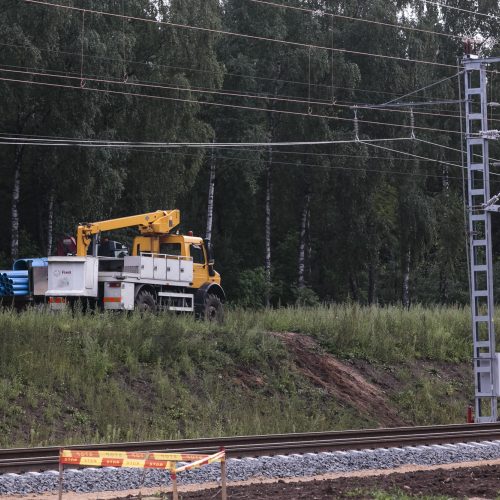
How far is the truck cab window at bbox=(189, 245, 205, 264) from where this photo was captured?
110 feet

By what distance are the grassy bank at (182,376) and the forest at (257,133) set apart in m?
8.66

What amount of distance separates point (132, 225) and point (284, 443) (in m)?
15.4

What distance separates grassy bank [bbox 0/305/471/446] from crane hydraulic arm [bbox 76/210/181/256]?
10.8 ft

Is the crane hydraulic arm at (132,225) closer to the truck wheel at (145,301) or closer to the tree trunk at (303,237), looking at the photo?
the truck wheel at (145,301)

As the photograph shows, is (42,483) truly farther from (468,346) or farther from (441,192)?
(441,192)

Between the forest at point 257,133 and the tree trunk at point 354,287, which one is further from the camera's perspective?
the tree trunk at point 354,287

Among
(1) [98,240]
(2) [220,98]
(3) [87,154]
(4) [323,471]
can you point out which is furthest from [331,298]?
(4) [323,471]

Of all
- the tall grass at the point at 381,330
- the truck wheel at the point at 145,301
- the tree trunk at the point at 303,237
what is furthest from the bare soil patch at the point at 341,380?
the tree trunk at the point at 303,237

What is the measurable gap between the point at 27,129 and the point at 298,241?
1994cm

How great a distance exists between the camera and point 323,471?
16.0 meters

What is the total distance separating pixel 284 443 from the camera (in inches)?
710

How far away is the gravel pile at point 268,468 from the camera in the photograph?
13.7 m

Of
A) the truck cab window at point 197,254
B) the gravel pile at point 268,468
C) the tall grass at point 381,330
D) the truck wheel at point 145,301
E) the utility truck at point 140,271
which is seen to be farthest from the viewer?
the truck cab window at point 197,254

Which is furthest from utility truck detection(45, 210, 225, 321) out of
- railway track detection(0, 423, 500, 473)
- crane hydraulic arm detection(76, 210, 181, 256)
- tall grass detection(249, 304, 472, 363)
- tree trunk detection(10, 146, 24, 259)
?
railway track detection(0, 423, 500, 473)
